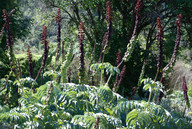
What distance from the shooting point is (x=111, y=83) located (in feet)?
34.6

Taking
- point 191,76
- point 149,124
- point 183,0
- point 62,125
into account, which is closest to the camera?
point 62,125

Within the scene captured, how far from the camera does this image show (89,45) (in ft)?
38.3

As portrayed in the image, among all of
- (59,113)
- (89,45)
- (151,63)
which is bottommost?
(59,113)

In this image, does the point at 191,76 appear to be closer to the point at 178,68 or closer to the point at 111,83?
the point at 178,68

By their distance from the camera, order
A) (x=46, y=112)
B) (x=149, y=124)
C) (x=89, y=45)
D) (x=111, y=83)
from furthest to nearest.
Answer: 1. (x=89, y=45)
2. (x=111, y=83)
3. (x=149, y=124)
4. (x=46, y=112)

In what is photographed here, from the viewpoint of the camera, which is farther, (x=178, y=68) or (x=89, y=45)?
(x=178, y=68)

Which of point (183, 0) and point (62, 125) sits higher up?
point (183, 0)

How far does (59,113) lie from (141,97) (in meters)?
8.23

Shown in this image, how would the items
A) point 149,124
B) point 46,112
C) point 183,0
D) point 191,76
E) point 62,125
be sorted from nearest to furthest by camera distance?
point 62,125, point 46,112, point 149,124, point 183,0, point 191,76

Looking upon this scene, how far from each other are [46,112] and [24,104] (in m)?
0.36

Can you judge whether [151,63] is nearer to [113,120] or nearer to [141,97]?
[141,97]

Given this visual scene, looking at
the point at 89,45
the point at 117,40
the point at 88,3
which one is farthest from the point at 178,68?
the point at 88,3

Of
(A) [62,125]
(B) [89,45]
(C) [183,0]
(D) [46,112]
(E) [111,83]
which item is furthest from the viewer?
(B) [89,45]

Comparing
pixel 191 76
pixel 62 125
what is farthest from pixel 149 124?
pixel 191 76
